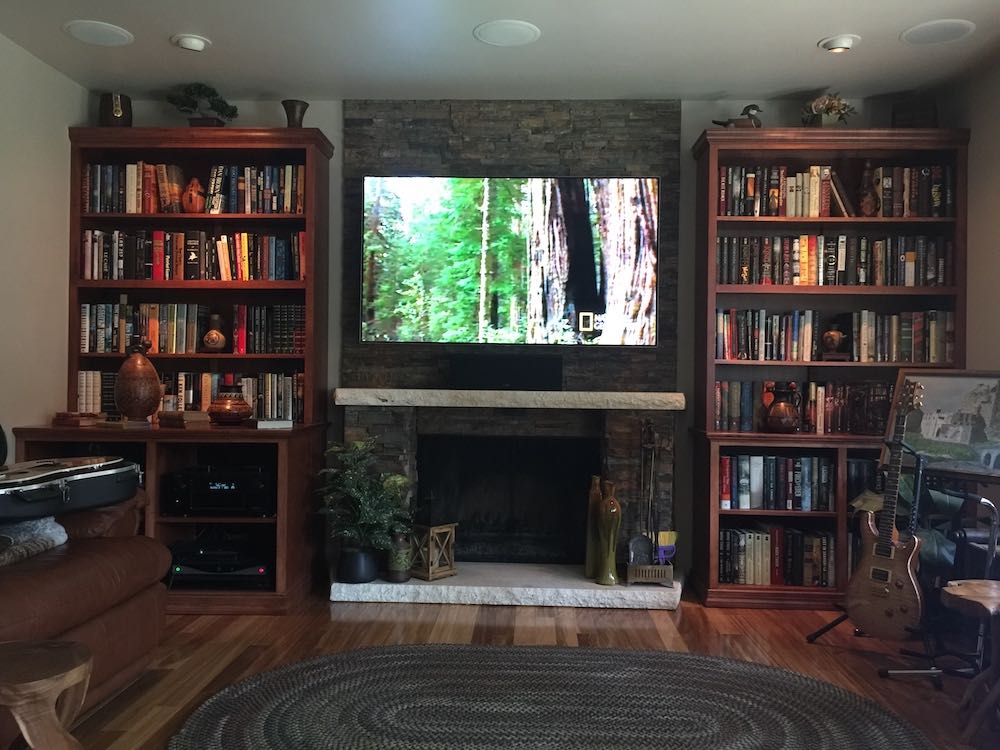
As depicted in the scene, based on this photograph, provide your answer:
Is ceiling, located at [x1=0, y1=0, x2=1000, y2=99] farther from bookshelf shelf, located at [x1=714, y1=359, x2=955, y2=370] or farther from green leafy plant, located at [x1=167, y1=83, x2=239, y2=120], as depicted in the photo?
bookshelf shelf, located at [x1=714, y1=359, x2=955, y2=370]

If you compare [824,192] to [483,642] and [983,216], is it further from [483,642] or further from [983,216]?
[483,642]

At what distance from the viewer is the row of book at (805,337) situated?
4004 millimetres

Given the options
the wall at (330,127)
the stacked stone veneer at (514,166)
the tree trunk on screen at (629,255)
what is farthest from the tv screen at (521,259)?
the wall at (330,127)

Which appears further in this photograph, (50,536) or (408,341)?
(408,341)

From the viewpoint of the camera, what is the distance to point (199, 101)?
421 centimetres

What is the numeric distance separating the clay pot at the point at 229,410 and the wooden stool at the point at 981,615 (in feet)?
9.40

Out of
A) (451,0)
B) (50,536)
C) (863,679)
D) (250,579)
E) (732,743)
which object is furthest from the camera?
(250,579)

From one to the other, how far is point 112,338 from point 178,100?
121cm

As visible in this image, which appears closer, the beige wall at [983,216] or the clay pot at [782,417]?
the beige wall at [983,216]

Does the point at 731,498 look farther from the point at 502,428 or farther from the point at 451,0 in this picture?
the point at 451,0

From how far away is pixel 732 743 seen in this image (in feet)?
7.82

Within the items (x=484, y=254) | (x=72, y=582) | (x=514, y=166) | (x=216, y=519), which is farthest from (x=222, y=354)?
(x=72, y=582)

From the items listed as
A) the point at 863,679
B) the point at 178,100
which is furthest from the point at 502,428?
the point at 178,100

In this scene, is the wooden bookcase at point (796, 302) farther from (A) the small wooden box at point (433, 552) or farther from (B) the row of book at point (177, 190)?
(B) the row of book at point (177, 190)
